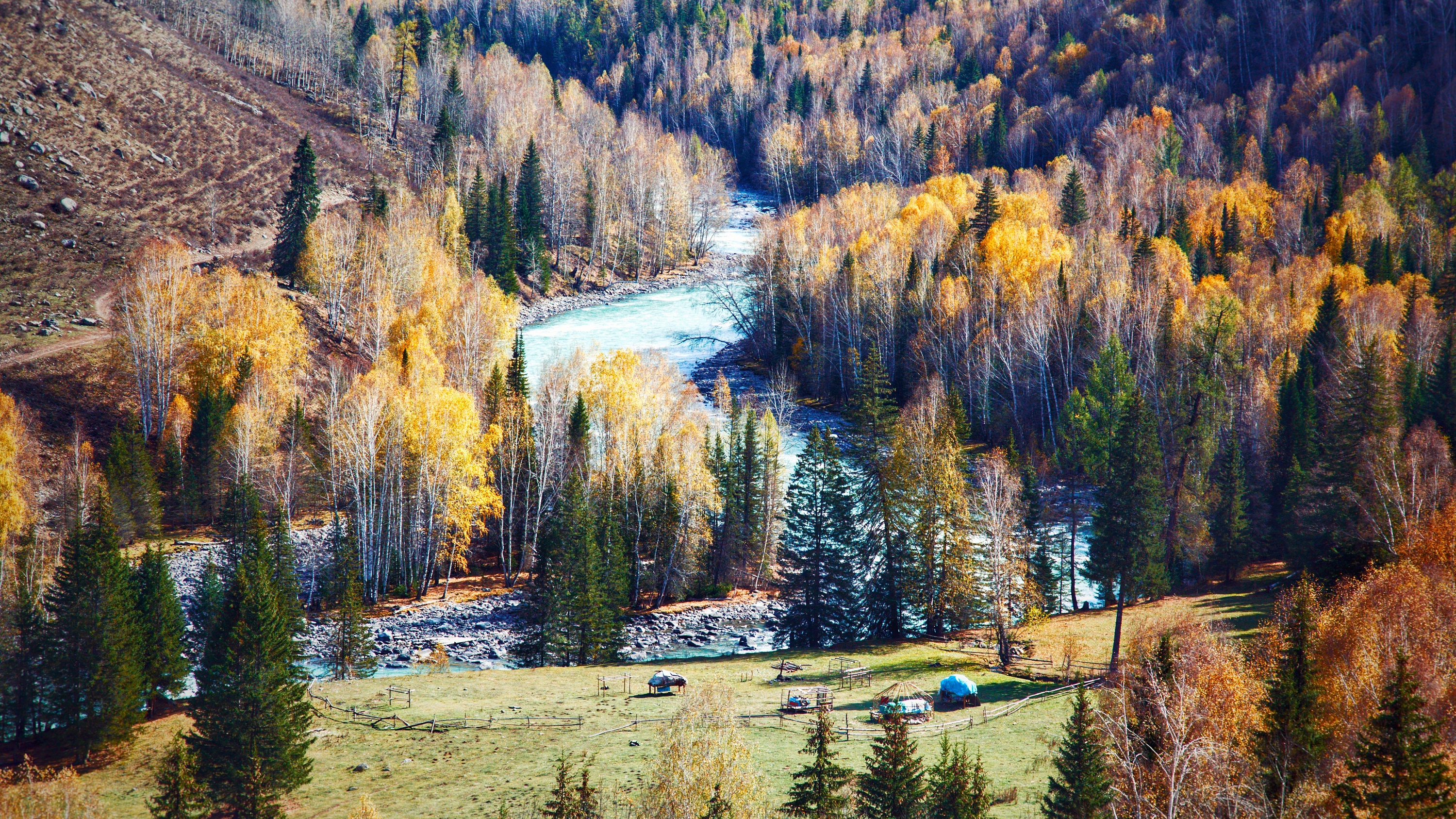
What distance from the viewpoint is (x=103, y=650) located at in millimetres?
42062

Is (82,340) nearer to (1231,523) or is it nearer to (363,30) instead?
(1231,523)

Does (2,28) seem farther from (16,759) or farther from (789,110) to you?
(789,110)

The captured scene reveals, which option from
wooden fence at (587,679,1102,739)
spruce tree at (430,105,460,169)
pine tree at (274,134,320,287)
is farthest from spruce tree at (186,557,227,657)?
spruce tree at (430,105,460,169)

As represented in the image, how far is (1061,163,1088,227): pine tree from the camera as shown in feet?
352

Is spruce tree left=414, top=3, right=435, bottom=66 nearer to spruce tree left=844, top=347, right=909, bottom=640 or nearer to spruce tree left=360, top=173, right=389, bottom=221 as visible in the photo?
spruce tree left=360, top=173, right=389, bottom=221

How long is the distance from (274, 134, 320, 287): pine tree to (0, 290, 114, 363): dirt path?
1469 cm

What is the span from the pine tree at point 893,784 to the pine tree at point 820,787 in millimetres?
708

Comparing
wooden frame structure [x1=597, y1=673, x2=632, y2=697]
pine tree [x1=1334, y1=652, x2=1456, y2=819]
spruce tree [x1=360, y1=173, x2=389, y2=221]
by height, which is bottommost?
wooden frame structure [x1=597, y1=673, x2=632, y2=697]

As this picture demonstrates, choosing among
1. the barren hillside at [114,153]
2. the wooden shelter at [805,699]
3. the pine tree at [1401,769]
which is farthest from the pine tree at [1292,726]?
the barren hillside at [114,153]

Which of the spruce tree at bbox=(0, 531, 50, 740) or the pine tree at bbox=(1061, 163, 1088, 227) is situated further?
the pine tree at bbox=(1061, 163, 1088, 227)

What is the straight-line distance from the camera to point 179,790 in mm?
32875

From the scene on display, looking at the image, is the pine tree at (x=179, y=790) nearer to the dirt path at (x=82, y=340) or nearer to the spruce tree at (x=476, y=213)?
the dirt path at (x=82, y=340)

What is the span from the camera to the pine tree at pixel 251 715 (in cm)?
3556

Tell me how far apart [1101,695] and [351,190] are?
4210 inches
